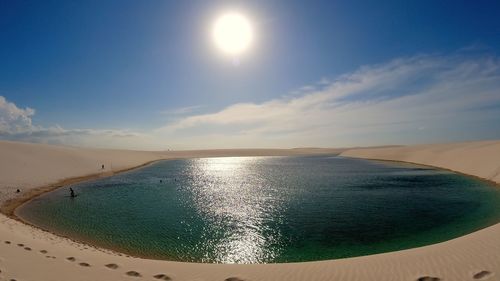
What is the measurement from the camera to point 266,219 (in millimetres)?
26391

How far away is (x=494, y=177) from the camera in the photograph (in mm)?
46125

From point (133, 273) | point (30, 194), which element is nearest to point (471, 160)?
point (133, 273)

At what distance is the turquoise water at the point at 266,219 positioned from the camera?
62.8 feet

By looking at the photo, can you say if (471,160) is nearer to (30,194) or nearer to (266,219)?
(266,219)

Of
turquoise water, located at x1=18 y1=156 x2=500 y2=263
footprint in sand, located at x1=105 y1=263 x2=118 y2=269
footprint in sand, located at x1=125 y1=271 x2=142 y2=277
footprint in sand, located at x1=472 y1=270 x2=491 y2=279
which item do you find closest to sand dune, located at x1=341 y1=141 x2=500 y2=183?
turquoise water, located at x1=18 y1=156 x2=500 y2=263

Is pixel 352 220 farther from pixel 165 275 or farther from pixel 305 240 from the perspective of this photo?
pixel 165 275

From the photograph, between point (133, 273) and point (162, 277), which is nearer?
point (162, 277)

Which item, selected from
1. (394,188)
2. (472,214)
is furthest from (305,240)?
(394,188)

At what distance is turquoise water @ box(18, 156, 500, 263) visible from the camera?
62.8ft

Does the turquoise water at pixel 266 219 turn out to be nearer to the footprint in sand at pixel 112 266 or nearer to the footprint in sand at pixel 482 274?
the footprint in sand at pixel 112 266

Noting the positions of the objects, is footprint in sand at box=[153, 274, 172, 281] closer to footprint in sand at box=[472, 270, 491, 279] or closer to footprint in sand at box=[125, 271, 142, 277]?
footprint in sand at box=[125, 271, 142, 277]

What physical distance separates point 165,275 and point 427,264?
9.84m

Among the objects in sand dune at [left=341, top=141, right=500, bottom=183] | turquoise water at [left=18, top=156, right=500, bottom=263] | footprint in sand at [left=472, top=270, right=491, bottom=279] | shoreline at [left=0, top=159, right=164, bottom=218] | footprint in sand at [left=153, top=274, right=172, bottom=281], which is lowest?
turquoise water at [left=18, top=156, right=500, bottom=263]

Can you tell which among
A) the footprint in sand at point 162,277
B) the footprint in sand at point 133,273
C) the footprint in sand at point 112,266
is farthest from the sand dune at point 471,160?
the footprint in sand at point 112,266
